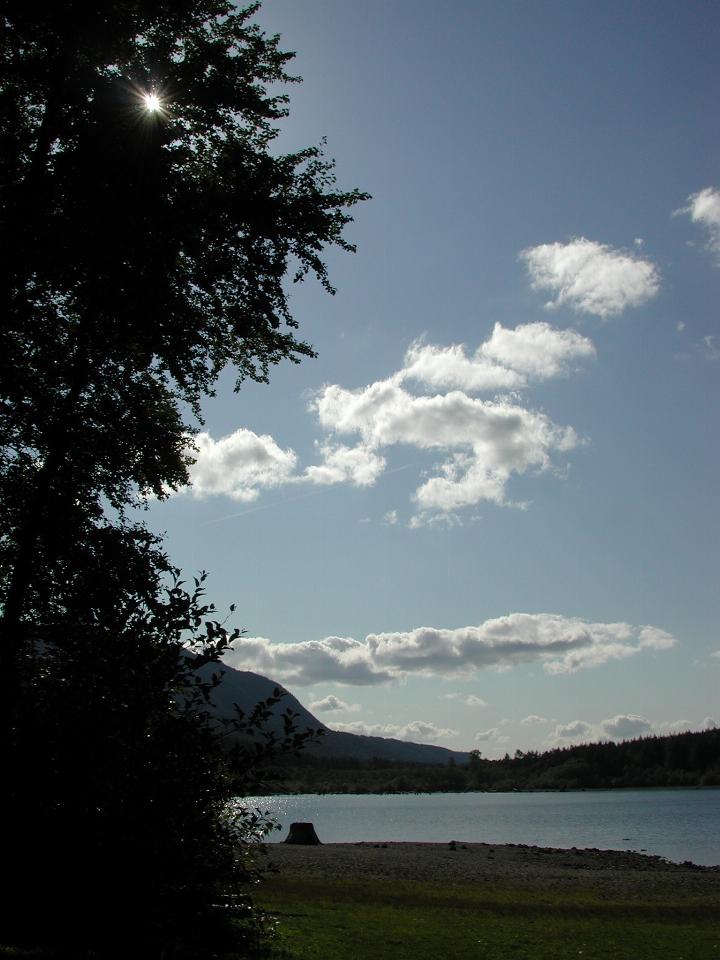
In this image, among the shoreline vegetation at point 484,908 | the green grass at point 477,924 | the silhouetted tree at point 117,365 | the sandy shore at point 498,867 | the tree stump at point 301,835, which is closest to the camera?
the silhouetted tree at point 117,365

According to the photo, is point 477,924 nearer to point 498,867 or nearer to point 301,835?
point 498,867

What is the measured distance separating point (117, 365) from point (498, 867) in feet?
127

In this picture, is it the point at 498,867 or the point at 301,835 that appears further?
the point at 301,835

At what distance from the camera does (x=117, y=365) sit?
1545 cm

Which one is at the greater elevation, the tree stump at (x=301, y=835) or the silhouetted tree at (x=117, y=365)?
the silhouetted tree at (x=117, y=365)

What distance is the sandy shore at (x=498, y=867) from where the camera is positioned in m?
35.7

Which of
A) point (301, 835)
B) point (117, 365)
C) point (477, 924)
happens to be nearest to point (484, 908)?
point (477, 924)

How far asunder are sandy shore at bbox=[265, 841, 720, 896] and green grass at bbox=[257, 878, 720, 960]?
13.3ft

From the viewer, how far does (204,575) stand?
9586mm

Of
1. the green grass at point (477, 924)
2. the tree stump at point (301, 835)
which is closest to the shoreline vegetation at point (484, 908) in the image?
the green grass at point (477, 924)

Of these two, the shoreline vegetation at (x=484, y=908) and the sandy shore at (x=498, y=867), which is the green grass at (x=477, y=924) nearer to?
the shoreline vegetation at (x=484, y=908)

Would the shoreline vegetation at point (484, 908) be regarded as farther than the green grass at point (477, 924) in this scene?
Yes

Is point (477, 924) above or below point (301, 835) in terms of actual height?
above

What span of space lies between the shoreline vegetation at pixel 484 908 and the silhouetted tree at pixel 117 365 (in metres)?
2.98
